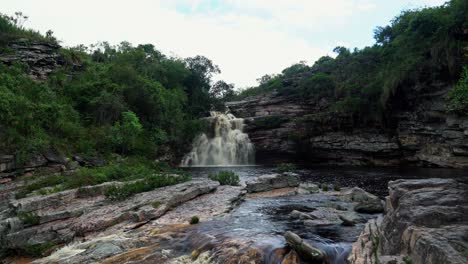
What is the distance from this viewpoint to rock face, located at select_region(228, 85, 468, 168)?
31094mm

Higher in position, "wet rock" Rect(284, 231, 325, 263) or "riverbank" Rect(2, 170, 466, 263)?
"wet rock" Rect(284, 231, 325, 263)

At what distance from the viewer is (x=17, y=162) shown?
1634 centimetres

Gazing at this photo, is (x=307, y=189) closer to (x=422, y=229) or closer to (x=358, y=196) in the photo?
(x=358, y=196)

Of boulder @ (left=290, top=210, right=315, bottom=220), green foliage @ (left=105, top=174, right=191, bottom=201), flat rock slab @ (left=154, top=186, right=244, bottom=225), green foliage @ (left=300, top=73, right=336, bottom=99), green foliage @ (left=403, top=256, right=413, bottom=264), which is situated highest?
green foliage @ (left=300, top=73, right=336, bottom=99)

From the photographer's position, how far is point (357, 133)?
38344 mm

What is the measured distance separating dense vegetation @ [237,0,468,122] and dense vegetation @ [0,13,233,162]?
60.0 feet

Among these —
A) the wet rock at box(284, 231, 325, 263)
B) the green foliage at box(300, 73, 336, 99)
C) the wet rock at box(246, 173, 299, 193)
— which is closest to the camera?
the wet rock at box(284, 231, 325, 263)

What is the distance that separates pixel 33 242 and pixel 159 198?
4426 millimetres

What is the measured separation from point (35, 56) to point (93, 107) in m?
8.49

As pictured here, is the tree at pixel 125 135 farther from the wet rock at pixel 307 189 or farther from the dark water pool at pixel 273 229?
the wet rock at pixel 307 189

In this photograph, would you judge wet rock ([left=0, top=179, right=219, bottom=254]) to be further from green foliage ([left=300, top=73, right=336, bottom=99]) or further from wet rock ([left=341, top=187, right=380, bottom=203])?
green foliage ([left=300, top=73, right=336, bottom=99])

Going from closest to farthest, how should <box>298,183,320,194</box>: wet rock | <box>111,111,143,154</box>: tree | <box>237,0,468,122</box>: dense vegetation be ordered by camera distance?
1. <box>298,183,320,194</box>: wet rock
2. <box>111,111,143,154</box>: tree
3. <box>237,0,468,122</box>: dense vegetation

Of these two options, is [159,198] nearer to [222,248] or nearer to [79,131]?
[222,248]

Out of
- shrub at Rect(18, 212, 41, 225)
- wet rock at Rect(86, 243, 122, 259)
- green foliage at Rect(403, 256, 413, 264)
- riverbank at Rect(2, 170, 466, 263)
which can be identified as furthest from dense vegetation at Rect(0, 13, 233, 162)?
green foliage at Rect(403, 256, 413, 264)
